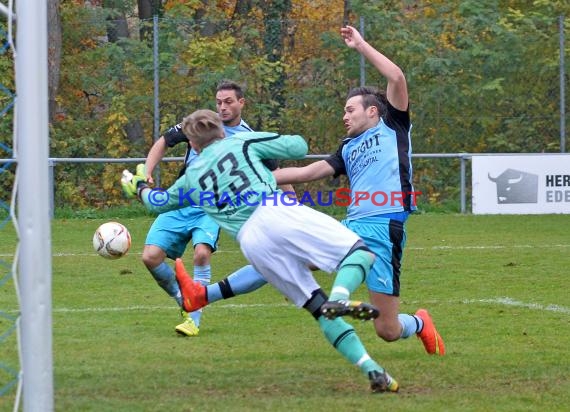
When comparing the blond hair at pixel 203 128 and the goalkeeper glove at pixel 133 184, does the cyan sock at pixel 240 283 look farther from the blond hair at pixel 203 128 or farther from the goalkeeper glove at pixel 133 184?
the blond hair at pixel 203 128

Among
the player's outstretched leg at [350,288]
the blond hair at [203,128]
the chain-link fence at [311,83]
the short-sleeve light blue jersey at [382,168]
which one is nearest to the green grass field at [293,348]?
the player's outstretched leg at [350,288]

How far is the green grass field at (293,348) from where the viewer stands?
19.6ft

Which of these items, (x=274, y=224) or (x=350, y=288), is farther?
(x=274, y=224)

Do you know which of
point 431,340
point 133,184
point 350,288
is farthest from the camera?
point 431,340

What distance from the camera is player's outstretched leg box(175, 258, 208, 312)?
672 centimetres

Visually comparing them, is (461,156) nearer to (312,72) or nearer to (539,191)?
(539,191)

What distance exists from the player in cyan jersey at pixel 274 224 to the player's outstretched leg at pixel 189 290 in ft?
1.95

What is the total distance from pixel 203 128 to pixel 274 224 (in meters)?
0.71

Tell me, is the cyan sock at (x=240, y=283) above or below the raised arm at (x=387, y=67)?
below

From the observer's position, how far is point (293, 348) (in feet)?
24.9

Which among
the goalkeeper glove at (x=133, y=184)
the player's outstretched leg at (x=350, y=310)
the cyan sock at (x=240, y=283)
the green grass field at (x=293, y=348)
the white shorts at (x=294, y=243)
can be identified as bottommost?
the green grass field at (x=293, y=348)

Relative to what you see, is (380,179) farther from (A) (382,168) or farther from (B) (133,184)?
(B) (133,184)

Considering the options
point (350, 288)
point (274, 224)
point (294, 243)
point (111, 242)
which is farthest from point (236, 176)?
point (111, 242)

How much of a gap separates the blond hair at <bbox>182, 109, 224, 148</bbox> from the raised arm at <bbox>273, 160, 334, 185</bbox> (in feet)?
2.05
